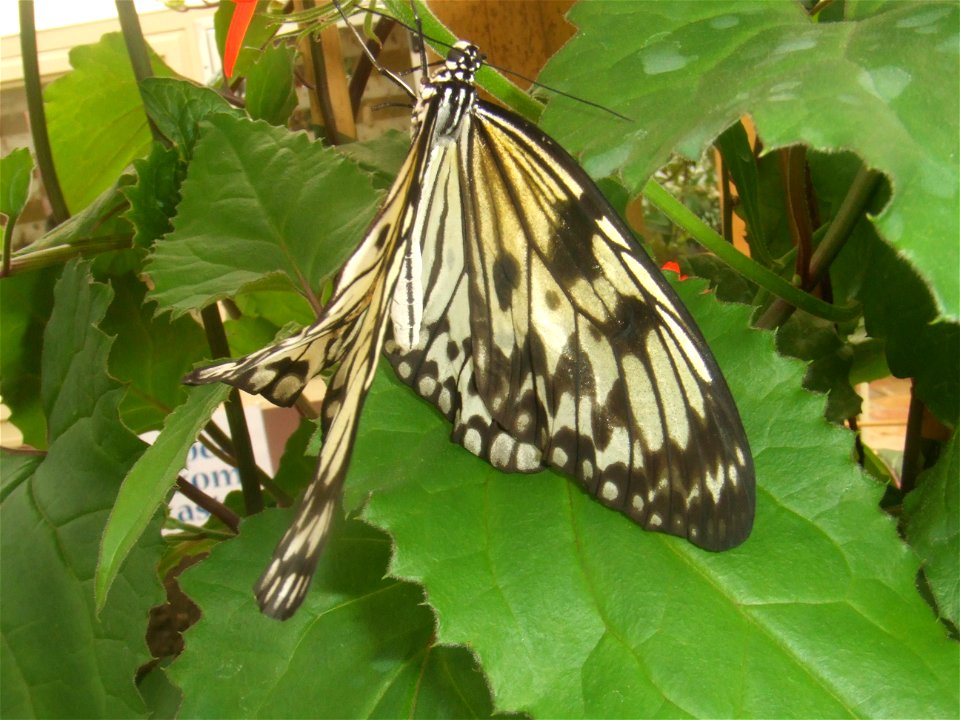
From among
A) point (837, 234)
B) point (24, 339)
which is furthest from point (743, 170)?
point (24, 339)

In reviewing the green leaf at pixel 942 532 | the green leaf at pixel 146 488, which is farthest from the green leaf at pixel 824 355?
the green leaf at pixel 146 488

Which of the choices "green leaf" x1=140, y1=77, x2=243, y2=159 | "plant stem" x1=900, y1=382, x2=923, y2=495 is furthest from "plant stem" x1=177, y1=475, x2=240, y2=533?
"plant stem" x1=900, y1=382, x2=923, y2=495

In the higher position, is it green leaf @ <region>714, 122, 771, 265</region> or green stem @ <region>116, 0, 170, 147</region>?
green stem @ <region>116, 0, 170, 147</region>

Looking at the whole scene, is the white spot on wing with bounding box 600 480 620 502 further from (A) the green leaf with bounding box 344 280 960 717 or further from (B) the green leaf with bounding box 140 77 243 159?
(B) the green leaf with bounding box 140 77 243 159

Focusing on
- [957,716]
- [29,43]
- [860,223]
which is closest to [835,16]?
[860,223]

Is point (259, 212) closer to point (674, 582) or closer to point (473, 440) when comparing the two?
point (473, 440)

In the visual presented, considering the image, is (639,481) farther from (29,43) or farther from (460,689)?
(29,43)
